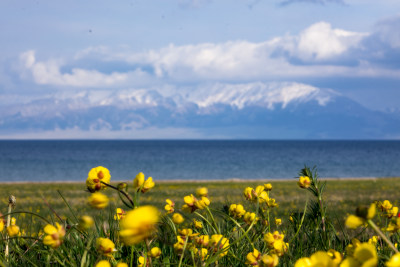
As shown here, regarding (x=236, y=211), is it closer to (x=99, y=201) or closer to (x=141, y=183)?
(x=141, y=183)

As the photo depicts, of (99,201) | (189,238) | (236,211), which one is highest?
(99,201)

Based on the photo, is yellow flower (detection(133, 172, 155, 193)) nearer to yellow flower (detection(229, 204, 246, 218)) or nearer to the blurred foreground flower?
the blurred foreground flower

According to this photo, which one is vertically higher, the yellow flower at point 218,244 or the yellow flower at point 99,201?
the yellow flower at point 99,201

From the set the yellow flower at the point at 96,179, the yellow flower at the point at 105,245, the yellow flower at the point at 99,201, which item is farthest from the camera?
the yellow flower at the point at 96,179

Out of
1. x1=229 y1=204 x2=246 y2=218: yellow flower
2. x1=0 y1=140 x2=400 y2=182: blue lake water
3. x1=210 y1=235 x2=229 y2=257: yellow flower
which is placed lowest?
x1=0 y1=140 x2=400 y2=182: blue lake water

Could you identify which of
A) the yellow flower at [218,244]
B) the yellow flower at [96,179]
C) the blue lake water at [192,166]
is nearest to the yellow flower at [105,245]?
the yellow flower at [96,179]

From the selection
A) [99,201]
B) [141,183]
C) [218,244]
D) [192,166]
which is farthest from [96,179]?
[192,166]

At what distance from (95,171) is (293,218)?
1831 mm

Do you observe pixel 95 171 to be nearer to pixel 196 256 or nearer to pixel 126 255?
pixel 196 256

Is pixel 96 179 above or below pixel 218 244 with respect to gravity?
above

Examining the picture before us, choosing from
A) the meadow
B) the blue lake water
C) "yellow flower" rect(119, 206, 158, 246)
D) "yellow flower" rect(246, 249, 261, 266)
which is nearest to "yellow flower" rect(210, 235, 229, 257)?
the meadow

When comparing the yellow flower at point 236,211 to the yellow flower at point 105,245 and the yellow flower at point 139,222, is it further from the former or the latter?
the yellow flower at point 139,222

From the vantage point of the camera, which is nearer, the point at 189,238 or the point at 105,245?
the point at 105,245

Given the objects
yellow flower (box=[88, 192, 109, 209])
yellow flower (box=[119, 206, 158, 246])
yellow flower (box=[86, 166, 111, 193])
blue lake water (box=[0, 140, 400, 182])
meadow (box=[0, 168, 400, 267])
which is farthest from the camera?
blue lake water (box=[0, 140, 400, 182])
